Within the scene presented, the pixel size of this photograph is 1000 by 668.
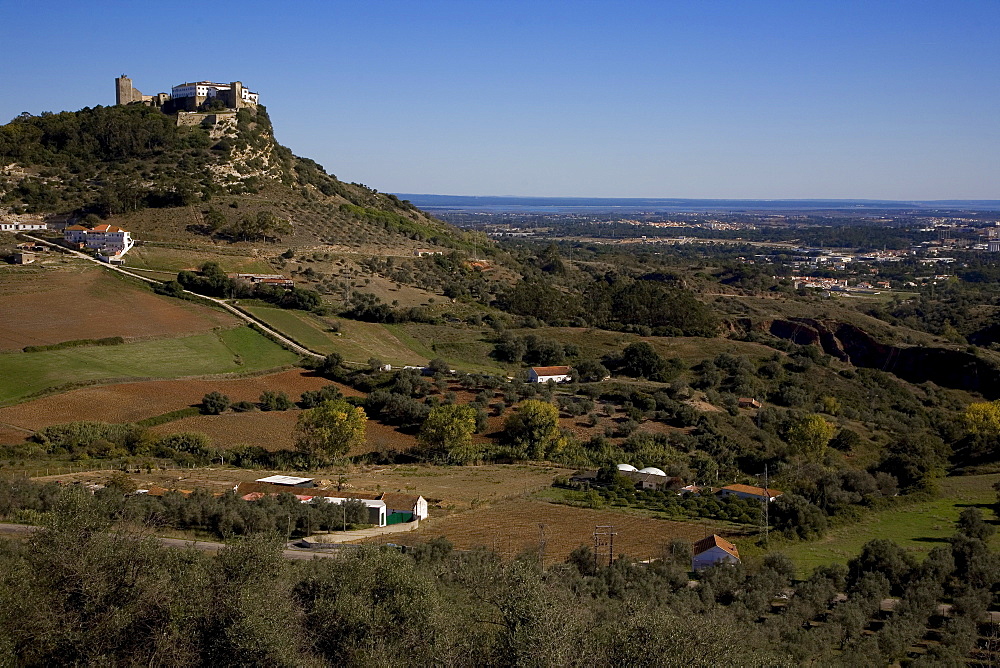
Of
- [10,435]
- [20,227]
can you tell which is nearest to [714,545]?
[10,435]

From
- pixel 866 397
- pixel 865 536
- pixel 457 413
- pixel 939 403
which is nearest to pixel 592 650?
pixel 865 536

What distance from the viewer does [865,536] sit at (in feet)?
A: 78.9

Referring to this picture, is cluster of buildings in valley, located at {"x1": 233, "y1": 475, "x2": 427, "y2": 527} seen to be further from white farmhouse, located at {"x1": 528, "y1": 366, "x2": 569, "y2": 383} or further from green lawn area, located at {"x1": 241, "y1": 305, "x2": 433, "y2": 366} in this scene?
white farmhouse, located at {"x1": 528, "y1": 366, "x2": 569, "y2": 383}

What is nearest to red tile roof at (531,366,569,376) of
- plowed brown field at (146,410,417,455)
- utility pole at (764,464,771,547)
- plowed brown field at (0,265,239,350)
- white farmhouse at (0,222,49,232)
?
plowed brown field at (146,410,417,455)

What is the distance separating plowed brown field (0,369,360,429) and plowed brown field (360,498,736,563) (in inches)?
586

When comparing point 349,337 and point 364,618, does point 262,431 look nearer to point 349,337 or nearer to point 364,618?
point 349,337

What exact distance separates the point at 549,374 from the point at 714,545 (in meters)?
23.9

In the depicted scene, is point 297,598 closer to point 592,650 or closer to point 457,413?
→ point 592,650

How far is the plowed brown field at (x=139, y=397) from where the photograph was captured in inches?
1298

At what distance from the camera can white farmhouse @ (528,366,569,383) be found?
146 feet

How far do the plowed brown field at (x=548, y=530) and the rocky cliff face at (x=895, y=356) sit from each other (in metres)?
34.0

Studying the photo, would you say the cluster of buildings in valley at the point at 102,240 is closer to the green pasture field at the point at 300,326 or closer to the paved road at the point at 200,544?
the green pasture field at the point at 300,326

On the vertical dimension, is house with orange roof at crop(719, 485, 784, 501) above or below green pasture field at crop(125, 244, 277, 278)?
below

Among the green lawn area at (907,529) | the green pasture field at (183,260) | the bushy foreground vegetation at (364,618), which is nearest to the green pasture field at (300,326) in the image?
the green pasture field at (183,260)
